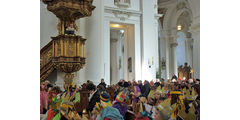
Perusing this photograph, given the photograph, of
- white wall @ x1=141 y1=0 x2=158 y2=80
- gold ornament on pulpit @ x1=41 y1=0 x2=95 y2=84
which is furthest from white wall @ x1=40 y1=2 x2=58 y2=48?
white wall @ x1=141 y1=0 x2=158 y2=80

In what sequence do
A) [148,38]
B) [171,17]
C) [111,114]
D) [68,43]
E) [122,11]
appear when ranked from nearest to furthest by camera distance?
[111,114] < [68,43] < [122,11] < [148,38] < [171,17]

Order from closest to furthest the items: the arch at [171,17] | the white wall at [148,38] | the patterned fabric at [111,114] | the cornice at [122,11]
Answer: the patterned fabric at [111,114]
the cornice at [122,11]
the white wall at [148,38]
the arch at [171,17]

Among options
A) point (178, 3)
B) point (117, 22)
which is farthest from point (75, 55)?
point (178, 3)

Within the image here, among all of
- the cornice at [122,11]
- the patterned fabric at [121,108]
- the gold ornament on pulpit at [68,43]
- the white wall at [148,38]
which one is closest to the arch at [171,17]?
the white wall at [148,38]

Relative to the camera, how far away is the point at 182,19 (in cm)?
2448

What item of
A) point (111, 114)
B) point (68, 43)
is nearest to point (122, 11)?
point (68, 43)

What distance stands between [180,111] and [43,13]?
10864 mm

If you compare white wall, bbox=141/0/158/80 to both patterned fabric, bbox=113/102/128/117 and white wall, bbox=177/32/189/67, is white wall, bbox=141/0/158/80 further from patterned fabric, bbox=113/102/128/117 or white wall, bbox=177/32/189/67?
white wall, bbox=177/32/189/67

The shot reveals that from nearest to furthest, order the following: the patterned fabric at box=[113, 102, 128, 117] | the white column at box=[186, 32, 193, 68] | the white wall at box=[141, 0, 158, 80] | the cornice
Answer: the patterned fabric at box=[113, 102, 128, 117] → the cornice → the white wall at box=[141, 0, 158, 80] → the white column at box=[186, 32, 193, 68]

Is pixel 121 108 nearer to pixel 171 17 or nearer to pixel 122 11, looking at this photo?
pixel 122 11

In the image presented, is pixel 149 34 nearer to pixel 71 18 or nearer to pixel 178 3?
pixel 71 18

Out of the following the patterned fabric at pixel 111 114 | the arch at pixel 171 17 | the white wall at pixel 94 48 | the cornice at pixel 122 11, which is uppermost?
the arch at pixel 171 17

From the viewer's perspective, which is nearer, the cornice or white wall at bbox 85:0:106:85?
white wall at bbox 85:0:106:85

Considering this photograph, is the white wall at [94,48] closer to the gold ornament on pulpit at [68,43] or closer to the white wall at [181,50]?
the gold ornament on pulpit at [68,43]
